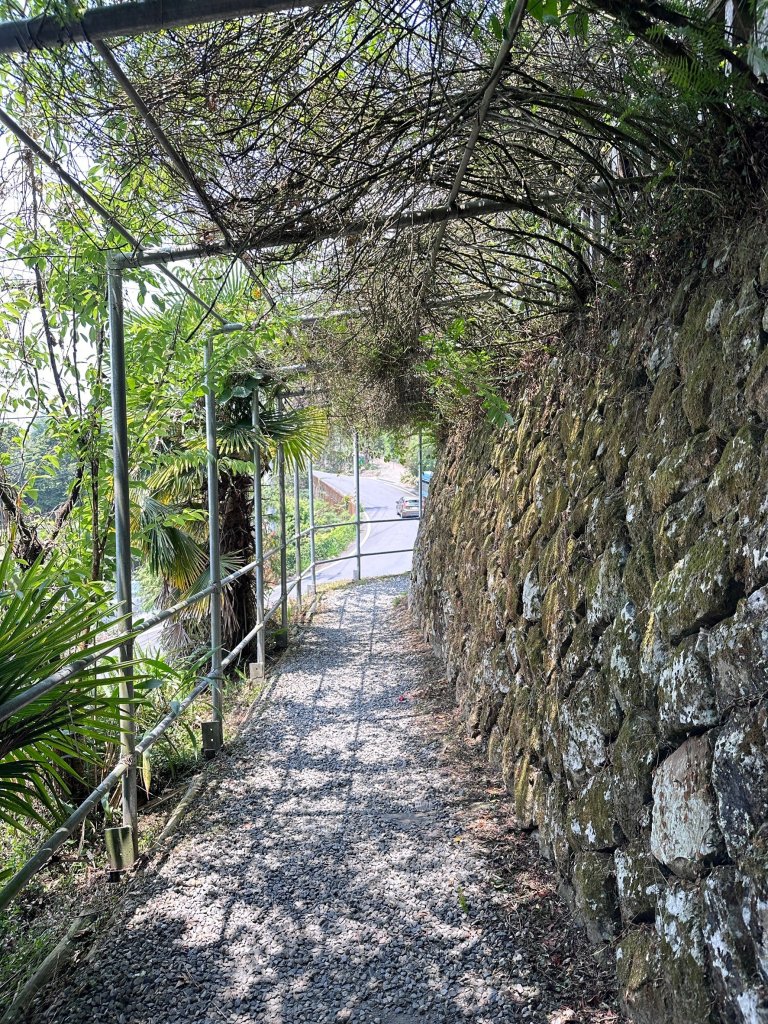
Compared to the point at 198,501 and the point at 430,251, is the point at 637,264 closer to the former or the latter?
the point at 430,251

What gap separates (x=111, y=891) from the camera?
260 centimetres

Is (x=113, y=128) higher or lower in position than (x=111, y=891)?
higher

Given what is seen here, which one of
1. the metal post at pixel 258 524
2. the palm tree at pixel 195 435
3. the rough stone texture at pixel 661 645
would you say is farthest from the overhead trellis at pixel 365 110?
the metal post at pixel 258 524

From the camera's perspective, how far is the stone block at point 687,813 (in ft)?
5.00

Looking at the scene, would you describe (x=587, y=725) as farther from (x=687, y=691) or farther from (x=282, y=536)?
(x=282, y=536)

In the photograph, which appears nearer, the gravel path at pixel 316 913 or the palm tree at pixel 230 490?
the gravel path at pixel 316 913

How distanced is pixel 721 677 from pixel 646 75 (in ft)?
5.04

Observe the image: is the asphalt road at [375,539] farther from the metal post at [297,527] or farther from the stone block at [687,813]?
the stone block at [687,813]

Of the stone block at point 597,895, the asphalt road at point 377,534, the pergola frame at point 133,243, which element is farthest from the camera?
the asphalt road at point 377,534

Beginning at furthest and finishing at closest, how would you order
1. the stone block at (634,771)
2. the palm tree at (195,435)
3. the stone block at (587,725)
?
the palm tree at (195,435), the stone block at (587,725), the stone block at (634,771)

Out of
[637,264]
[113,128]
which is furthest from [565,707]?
[113,128]

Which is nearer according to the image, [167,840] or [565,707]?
[565,707]

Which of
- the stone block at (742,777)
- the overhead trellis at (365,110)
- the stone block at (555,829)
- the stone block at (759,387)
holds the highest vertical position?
the overhead trellis at (365,110)

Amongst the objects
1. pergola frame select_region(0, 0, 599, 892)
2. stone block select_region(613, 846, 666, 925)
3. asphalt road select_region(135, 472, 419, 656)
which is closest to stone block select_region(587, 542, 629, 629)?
stone block select_region(613, 846, 666, 925)
